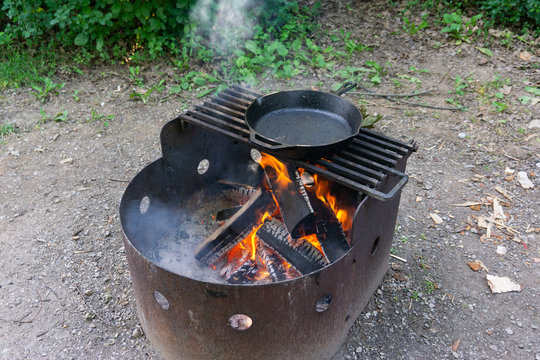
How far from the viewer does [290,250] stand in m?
2.68

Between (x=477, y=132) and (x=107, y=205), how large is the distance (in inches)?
151

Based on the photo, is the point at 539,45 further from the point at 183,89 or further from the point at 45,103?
the point at 45,103

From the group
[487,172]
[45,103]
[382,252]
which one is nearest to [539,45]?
[487,172]

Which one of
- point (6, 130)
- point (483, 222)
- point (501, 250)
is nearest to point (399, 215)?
point (483, 222)

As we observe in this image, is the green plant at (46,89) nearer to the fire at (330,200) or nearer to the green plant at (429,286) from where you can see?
the fire at (330,200)

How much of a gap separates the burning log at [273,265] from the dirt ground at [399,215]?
628 mm

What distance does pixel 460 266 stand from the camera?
3.33m

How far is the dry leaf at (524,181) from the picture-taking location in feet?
13.3

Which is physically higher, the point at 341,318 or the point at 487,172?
the point at 341,318

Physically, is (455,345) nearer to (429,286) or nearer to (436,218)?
(429,286)

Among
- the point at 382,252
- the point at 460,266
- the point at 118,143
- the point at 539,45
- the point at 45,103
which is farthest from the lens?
the point at 539,45

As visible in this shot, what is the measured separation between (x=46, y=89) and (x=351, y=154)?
14.6 feet

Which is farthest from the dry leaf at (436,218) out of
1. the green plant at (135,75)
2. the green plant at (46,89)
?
the green plant at (46,89)

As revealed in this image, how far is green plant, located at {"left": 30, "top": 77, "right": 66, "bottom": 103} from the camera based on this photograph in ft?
17.6
